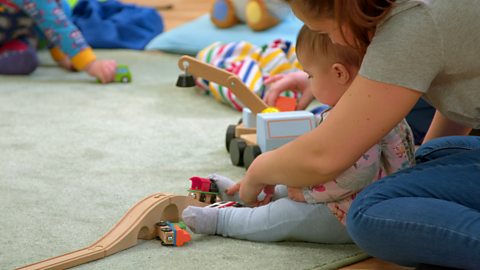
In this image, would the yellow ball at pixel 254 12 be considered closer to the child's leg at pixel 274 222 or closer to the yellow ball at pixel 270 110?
the yellow ball at pixel 270 110

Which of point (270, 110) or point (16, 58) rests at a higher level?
point (270, 110)

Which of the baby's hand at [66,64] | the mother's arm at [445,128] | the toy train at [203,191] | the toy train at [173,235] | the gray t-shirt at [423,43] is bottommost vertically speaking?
the baby's hand at [66,64]

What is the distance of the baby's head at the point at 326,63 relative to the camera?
3.38 feet

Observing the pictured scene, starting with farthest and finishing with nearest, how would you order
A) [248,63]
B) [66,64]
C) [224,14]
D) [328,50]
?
[224,14] → [66,64] → [248,63] → [328,50]

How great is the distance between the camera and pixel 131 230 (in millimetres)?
1071

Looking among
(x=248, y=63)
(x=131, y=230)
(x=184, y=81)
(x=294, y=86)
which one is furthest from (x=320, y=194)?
(x=248, y=63)

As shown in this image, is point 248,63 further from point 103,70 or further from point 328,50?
point 328,50

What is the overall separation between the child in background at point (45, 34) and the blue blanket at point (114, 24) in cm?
43

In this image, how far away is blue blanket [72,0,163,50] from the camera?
9.33 feet

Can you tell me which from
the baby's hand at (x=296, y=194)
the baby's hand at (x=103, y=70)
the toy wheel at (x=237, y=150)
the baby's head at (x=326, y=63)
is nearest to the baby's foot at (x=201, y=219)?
the baby's hand at (x=296, y=194)

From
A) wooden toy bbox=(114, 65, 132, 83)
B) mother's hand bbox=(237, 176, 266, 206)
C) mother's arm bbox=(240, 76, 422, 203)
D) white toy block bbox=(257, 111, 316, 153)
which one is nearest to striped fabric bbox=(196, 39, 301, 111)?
wooden toy bbox=(114, 65, 132, 83)

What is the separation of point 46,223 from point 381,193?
54 centimetres

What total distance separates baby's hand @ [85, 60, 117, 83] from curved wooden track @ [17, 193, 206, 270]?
119cm

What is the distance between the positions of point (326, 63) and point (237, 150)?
17.3 inches
